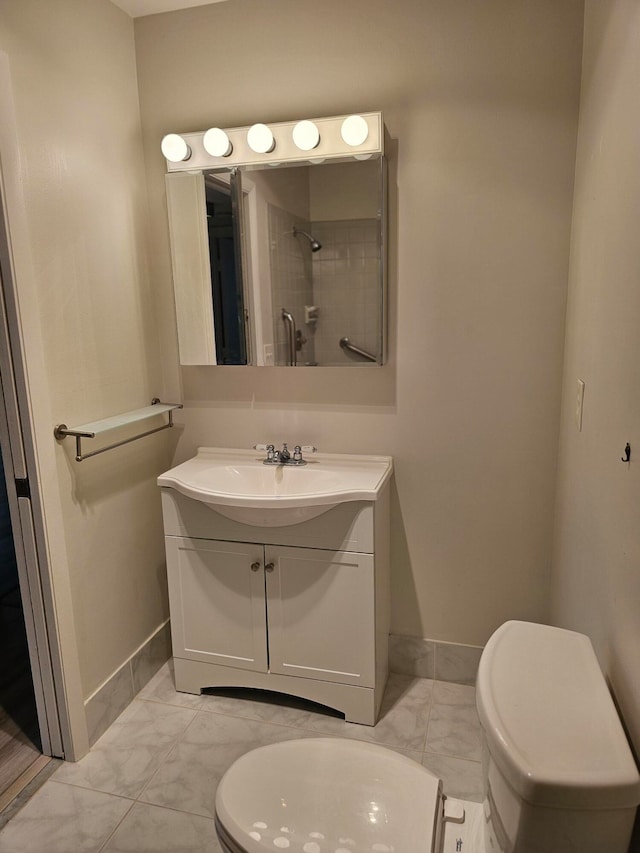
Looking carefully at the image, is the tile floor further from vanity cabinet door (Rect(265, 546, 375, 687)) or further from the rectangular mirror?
the rectangular mirror

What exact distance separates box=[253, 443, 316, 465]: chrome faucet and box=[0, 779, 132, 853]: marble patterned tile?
3.81ft

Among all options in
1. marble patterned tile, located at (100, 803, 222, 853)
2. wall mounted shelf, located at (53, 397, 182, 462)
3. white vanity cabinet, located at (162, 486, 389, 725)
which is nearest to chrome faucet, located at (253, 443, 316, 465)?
white vanity cabinet, located at (162, 486, 389, 725)

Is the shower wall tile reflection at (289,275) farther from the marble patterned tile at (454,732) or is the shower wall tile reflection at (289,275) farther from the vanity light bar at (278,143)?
the marble patterned tile at (454,732)

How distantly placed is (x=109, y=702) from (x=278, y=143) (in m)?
2.03

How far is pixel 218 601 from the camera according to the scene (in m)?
2.13

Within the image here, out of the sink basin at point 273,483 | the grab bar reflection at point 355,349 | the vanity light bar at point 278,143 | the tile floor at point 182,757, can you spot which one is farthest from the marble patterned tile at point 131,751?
the vanity light bar at point 278,143

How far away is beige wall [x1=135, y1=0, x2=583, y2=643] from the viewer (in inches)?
74.7

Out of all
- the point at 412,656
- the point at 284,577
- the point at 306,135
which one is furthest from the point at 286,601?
the point at 306,135

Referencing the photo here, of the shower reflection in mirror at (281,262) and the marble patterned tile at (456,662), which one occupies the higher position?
the shower reflection in mirror at (281,262)

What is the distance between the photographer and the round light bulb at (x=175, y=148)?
2.09m

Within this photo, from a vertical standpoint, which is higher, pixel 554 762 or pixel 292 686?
pixel 554 762

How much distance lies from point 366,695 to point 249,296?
58.0 inches

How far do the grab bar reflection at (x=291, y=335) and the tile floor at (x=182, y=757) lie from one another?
4.13ft

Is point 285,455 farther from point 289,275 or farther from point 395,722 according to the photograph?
point 395,722
